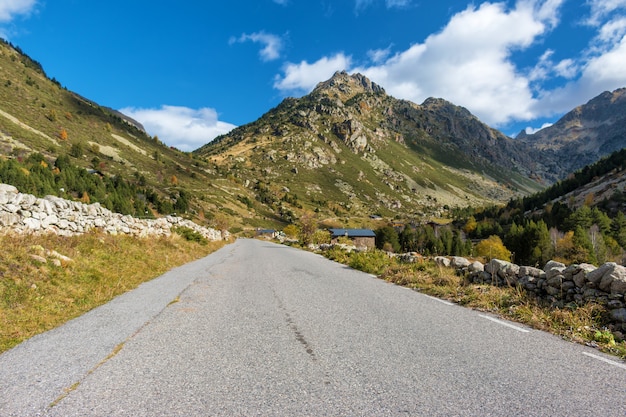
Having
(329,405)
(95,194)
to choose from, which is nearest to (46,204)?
(329,405)

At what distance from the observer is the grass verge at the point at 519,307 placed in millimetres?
6648

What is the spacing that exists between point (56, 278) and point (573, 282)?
1446 cm

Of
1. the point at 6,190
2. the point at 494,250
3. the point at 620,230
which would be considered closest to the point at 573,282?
the point at 6,190

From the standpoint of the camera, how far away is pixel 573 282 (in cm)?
863

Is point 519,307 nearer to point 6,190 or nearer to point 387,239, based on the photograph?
point 6,190

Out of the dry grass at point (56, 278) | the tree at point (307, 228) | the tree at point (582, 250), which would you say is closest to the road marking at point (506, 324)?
the dry grass at point (56, 278)

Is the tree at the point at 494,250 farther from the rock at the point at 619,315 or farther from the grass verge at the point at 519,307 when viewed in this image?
the rock at the point at 619,315

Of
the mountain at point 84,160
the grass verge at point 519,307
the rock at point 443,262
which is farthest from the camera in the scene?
the mountain at point 84,160

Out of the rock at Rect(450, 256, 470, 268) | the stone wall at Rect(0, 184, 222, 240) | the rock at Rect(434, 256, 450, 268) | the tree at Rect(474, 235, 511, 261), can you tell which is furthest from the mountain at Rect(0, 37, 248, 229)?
the tree at Rect(474, 235, 511, 261)

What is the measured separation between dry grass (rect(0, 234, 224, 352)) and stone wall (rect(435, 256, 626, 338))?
12.2 meters

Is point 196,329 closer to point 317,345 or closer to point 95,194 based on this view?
point 317,345

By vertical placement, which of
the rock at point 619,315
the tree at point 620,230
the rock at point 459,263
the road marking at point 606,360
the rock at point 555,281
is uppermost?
the tree at point 620,230

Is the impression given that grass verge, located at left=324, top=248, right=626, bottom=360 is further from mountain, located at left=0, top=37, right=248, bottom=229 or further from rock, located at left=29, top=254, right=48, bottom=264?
mountain, located at left=0, top=37, right=248, bottom=229

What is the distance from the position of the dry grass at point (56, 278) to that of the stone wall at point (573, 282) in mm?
12204
